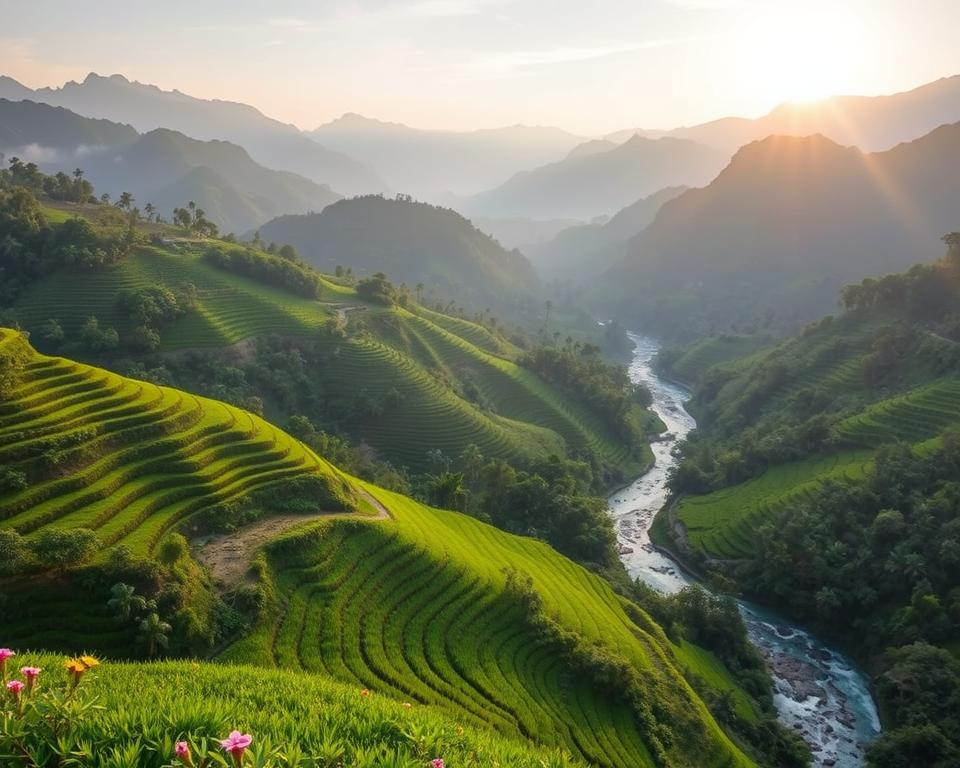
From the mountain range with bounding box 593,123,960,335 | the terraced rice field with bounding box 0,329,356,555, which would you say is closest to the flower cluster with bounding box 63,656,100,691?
the terraced rice field with bounding box 0,329,356,555

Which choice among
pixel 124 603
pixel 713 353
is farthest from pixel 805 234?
pixel 124 603

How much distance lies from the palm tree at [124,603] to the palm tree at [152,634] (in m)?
0.60

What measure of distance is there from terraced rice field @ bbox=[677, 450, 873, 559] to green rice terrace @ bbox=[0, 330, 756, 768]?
66.6 ft

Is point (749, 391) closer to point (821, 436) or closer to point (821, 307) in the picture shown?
point (821, 436)

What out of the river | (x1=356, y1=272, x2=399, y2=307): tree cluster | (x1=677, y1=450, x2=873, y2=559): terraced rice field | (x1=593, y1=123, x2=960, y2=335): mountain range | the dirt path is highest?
(x1=593, y1=123, x2=960, y2=335): mountain range

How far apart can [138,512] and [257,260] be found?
6541 cm

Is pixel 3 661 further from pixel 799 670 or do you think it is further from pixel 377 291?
pixel 377 291

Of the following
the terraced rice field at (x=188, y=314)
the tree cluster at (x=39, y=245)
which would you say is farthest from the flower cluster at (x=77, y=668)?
→ the tree cluster at (x=39, y=245)

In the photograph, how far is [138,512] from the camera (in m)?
27.2

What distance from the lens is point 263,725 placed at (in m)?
8.26

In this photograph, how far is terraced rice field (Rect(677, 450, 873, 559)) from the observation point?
2234 inches

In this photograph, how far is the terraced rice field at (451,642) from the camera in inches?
962

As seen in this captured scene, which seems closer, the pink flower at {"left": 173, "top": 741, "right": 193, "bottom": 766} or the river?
the pink flower at {"left": 173, "top": 741, "right": 193, "bottom": 766}

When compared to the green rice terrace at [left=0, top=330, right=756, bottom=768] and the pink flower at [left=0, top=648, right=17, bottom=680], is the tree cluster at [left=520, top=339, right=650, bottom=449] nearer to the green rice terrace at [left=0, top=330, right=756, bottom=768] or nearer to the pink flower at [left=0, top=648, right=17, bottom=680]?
the green rice terrace at [left=0, top=330, right=756, bottom=768]
